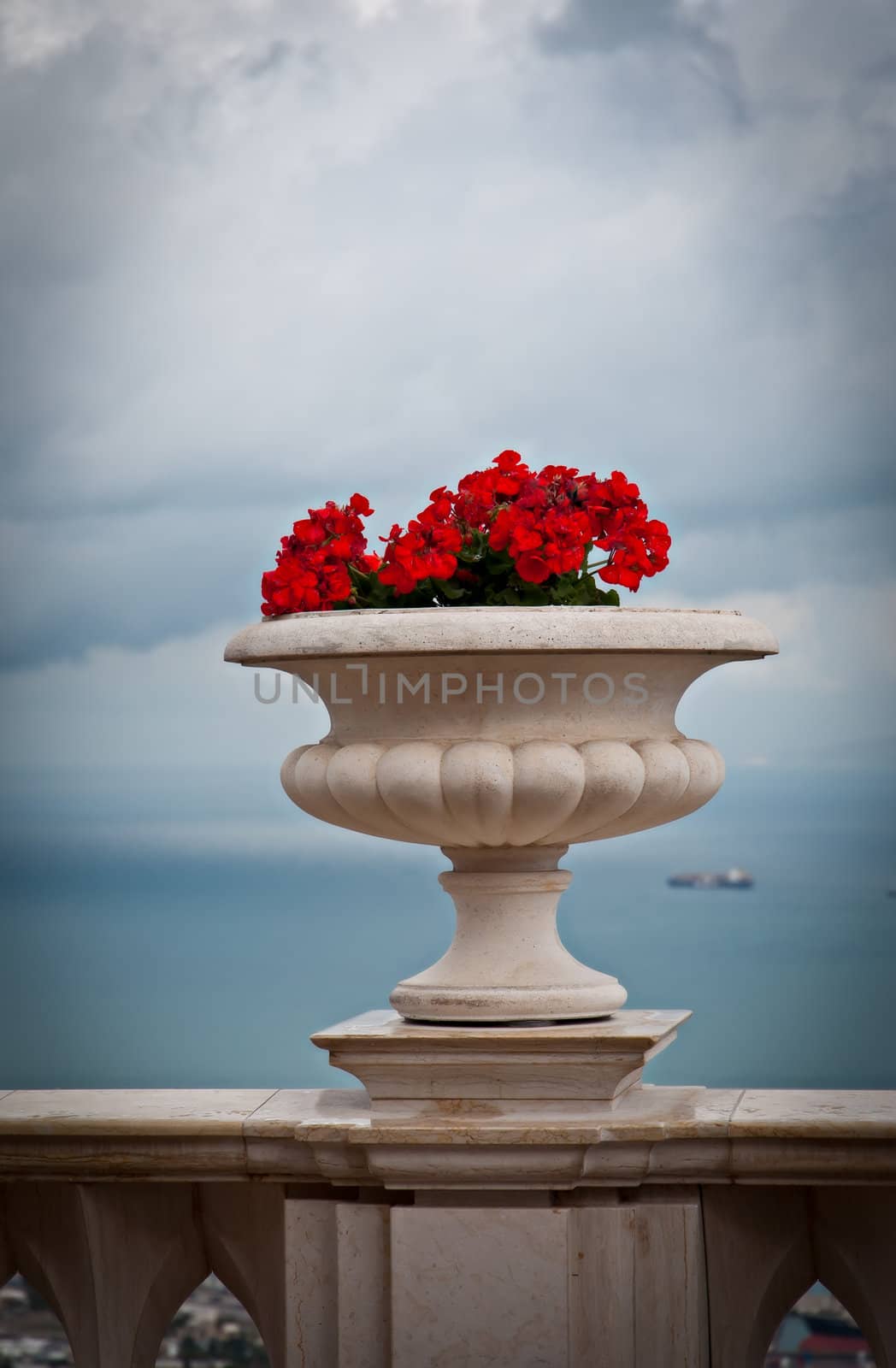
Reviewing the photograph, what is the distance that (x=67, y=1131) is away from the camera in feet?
6.48

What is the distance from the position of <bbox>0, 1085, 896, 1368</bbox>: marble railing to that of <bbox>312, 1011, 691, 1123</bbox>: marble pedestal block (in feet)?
0.06

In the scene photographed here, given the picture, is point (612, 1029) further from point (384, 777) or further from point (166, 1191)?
point (166, 1191)

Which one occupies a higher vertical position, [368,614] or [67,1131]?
[368,614]

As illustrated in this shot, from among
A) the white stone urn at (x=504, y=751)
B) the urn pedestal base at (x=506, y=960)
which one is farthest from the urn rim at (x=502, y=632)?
the urn pedestal base at (x=506, y=960)

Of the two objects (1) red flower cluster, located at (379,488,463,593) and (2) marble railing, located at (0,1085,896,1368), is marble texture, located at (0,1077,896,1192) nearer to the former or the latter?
(2) marble railing, located at (0,1085,896,1368)

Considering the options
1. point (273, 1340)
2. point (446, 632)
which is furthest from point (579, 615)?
point (273, 1340)

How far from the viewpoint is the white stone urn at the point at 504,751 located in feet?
6.03

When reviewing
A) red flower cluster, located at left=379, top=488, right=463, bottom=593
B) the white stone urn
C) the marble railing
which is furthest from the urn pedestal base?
red flower cluster, located at left=379, top=488, right=463, bottom=593

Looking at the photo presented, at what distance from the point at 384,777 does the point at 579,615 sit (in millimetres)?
299

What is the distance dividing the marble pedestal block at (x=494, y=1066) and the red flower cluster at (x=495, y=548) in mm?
529

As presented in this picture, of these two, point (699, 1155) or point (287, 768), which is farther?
point (287, 768)

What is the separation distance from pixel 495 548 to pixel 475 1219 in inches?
31.8

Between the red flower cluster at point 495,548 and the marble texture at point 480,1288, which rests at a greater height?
the red flower cluster at point 495,548

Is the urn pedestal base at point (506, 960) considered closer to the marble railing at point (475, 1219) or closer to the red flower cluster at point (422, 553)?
the marble railing at point (475, 1219)
